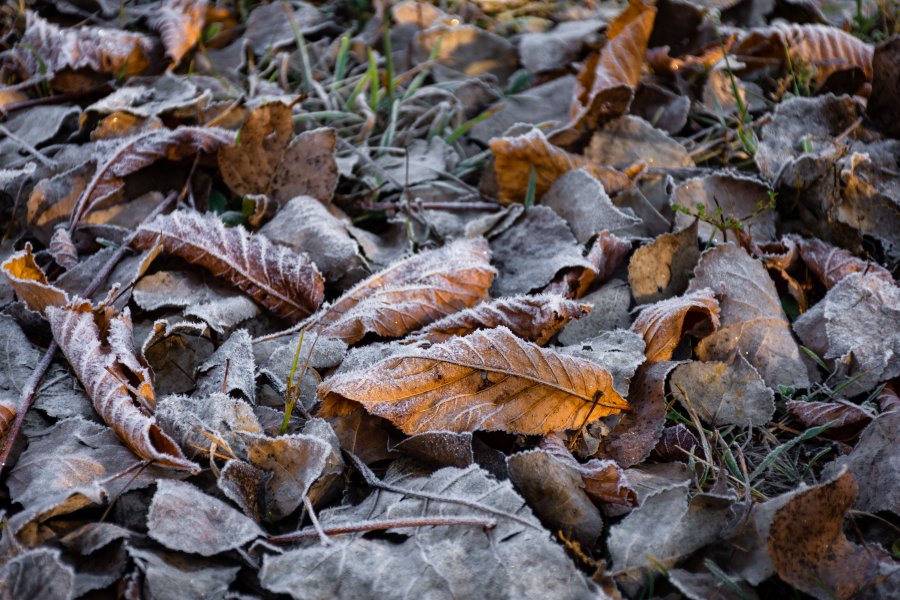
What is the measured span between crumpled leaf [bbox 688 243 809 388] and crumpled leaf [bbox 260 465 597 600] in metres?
0.70

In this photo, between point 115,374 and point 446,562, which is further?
point 115,374

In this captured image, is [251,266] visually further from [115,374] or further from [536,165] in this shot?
[536,165]

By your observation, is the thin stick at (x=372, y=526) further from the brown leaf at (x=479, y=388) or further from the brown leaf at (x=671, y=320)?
the brown leaf at (x=671, y=320)

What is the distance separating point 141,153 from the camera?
2.09 meters

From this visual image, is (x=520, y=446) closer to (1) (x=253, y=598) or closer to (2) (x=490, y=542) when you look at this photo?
(2) (x=490, y=542)

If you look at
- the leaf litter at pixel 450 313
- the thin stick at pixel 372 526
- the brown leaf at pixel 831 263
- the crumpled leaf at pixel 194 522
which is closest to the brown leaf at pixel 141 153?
the leaf litter at pixel 450 313

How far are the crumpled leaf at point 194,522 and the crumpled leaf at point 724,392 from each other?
3.10 ft

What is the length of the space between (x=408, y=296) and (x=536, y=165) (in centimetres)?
68

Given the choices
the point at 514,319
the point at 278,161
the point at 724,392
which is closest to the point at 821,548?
the point at 724,392

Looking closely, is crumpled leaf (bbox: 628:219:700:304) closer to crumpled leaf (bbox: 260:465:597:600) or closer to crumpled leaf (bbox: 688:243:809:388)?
crumpled leaf (bbox: 688:243:809:388)

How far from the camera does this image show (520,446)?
1541 mm

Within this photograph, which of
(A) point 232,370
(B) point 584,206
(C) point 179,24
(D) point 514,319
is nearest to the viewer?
(A) point 232,370

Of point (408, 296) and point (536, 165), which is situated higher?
point (536, 165)

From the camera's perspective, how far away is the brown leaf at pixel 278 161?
7.01 feet
